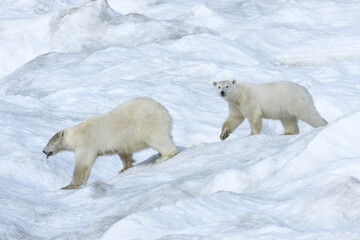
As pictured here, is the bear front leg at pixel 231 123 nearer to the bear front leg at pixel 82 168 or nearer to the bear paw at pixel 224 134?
the bear paw at pixel 224 134

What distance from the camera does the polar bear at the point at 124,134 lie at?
28.3 ft

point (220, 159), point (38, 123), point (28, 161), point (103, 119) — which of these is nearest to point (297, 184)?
point (220, 159)

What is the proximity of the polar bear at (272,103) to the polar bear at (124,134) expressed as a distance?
5.40 ft

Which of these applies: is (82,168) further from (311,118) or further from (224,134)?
(311,118)

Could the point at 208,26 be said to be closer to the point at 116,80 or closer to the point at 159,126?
the point at 116,80

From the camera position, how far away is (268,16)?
20.7 m

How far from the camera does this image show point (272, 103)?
9977 mm

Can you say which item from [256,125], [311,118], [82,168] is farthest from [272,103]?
[82,168]

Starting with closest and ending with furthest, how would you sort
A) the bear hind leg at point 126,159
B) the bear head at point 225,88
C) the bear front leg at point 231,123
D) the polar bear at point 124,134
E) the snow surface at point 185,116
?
the snow surface at point 185,116 < the polar bear at point 124,134 < the bear hind leg at point 126,159 < the bear head at point 225,88 < the bear front leg at point 231,123

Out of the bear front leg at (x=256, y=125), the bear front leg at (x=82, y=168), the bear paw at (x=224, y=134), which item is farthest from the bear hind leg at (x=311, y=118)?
the bear front leg at (x=82, y=168)

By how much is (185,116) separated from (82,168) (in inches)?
208

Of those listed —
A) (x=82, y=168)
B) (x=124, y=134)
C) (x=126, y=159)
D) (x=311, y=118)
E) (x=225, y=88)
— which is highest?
(x=225, y=88)

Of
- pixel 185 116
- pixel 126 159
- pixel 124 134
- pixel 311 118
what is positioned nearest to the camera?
pixel 124 134

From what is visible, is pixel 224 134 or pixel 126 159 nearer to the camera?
pixel 126 159
